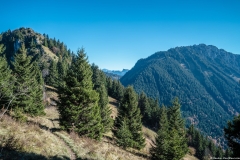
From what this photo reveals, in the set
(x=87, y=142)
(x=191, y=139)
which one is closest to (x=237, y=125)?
(x=87, y=142)

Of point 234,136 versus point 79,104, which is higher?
point 79,104

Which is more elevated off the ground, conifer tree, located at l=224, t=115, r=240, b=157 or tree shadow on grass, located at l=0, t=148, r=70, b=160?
conifer tree, located at l=224, t=115, r=240, b=157

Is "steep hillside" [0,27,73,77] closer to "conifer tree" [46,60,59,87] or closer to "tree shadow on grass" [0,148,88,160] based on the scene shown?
"conifer tree" [46,60,59,87]

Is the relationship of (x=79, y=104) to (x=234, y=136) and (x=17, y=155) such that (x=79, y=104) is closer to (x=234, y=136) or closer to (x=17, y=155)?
(x=17, y=155)

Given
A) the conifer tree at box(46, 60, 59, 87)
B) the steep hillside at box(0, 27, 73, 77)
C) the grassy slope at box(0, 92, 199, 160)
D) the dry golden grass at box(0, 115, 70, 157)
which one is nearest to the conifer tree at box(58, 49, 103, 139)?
the grassy slope at box(0, 92, 199, 160)

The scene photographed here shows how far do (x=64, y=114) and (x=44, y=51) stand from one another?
13145 cm

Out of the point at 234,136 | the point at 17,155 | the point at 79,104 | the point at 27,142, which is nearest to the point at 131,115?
the point at 79,104

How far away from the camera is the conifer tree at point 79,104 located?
18.4m

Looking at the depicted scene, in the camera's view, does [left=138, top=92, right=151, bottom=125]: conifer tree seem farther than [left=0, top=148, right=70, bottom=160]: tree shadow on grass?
Yes

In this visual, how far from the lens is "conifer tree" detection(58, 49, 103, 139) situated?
60.2ft

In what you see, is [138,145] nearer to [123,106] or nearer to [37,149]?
[123,106]

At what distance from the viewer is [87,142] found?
17266mm

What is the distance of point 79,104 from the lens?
62.5 ft

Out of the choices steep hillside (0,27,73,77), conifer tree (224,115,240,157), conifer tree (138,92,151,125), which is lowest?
conifer tree (138,92,151,125)
